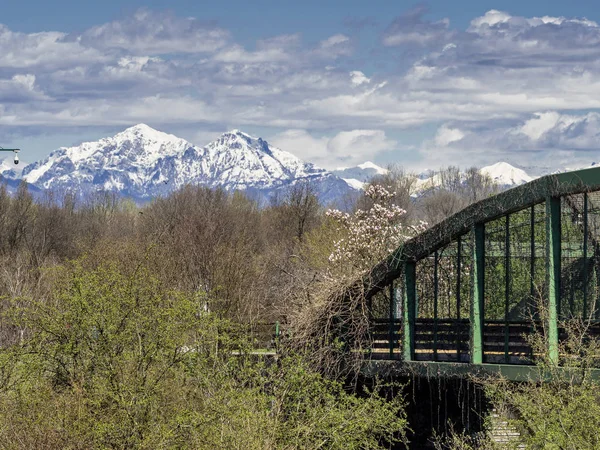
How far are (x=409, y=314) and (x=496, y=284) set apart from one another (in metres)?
3.07

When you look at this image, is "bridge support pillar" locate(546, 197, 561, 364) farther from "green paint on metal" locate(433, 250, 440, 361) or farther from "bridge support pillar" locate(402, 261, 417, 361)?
"bridge support pillar" locate(402, 261, 417, 361)

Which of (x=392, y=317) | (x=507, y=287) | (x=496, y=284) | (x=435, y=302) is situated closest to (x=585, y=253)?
(x=507, y=287)

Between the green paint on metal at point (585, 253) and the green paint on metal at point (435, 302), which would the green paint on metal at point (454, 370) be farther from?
the green paint on metal at point (585, 253)

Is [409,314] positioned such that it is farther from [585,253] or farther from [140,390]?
[140,390]

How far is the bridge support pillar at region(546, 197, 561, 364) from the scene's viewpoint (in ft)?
85.4

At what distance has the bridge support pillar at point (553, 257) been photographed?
26031 mm

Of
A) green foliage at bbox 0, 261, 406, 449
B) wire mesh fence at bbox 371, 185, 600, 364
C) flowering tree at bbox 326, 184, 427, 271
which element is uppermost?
flowering tree at bbox 326, 184, 427, 271

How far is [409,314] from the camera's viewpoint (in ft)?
98.1

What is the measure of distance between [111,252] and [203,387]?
2721cm

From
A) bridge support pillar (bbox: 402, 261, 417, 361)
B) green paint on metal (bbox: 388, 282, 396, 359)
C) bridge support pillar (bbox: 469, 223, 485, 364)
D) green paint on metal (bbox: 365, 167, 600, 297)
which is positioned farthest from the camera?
green paint on metal (bbox: 388, 282, 396, 359)

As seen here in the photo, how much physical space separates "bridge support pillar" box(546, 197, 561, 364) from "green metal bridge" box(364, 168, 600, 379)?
26 mm

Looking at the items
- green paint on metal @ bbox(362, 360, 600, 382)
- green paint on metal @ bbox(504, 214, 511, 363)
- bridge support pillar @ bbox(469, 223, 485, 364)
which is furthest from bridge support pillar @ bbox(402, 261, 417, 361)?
green paint on metal @ bbox(504, 214, 511, 363)

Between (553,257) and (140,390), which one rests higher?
(553,257)

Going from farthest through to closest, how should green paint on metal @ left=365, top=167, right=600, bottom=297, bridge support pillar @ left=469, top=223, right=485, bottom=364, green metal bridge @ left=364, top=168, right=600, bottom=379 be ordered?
bridge support pillar @ left=469, top=223, right=485, bottom=364 → green metal bridge @ left=364, top=168, right=600, bottom=379 → green paint on metal @ left=365, top=167, right=600, bottom=297
